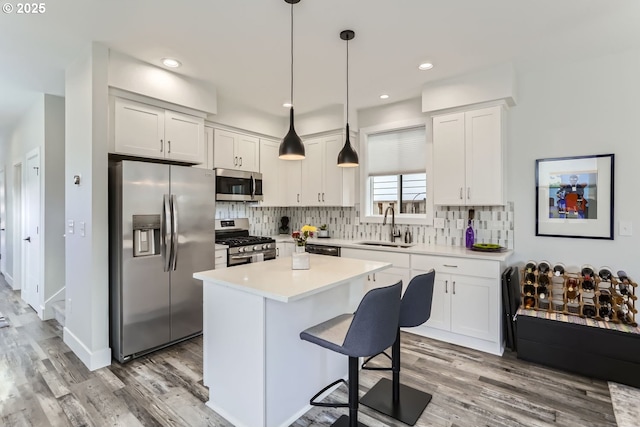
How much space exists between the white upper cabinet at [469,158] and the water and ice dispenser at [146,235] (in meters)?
2.93

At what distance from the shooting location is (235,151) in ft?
14.2

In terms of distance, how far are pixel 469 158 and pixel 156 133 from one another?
10.5 feet

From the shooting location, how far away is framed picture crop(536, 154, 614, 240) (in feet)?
9.63

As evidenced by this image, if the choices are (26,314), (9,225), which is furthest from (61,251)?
(9,225)

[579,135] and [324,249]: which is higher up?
[579,135]

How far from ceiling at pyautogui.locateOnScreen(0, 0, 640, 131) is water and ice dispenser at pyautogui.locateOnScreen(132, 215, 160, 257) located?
4.82 feet

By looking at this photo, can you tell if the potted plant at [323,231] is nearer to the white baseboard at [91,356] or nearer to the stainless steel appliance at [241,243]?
the stainless steel appliance at [241,243]

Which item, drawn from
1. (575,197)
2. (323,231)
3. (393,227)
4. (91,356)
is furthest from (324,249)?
(575,197)

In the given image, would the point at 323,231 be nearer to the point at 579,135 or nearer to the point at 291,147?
the point at 291,147

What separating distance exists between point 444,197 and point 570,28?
5.73 ft

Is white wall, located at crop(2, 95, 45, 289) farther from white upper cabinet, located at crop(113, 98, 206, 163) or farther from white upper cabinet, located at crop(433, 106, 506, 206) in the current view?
white upper cabinet, located at crop(433, 106, 506, 206)

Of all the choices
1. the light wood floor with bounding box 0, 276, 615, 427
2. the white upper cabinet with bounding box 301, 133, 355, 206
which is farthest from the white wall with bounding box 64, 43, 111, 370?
the white upper cabinet with bounding box 301, 133, 355, 206

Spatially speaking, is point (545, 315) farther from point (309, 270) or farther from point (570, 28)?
point (570, 28)

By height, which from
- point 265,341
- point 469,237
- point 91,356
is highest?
point 469,237
